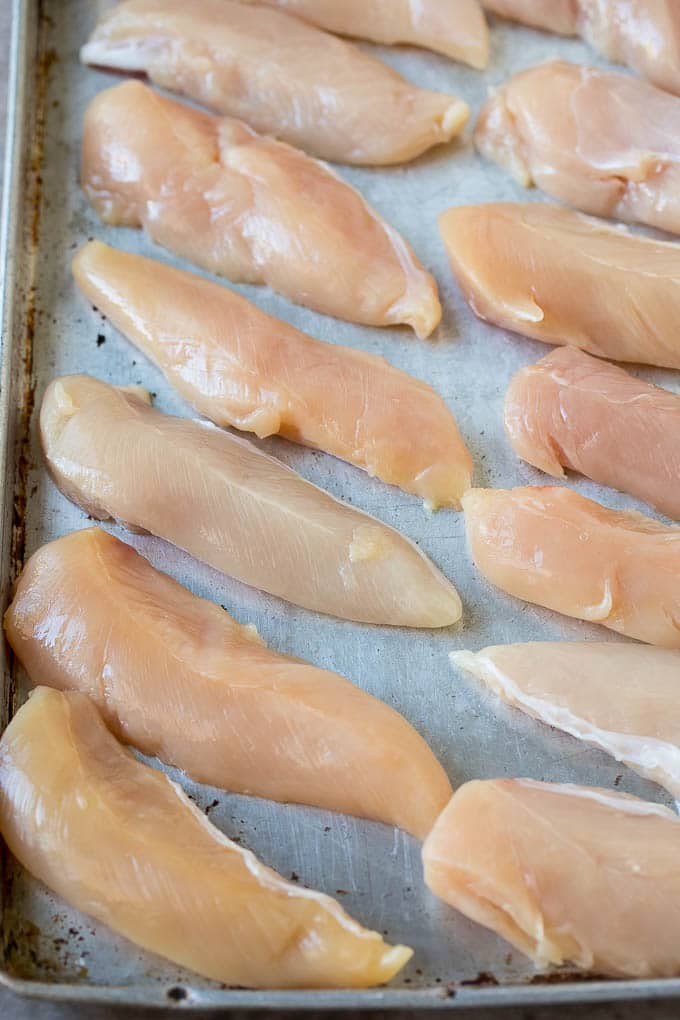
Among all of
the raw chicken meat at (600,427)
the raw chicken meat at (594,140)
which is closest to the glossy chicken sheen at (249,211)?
the raw chicken meat at (600,427)

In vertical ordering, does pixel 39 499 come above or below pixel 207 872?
above

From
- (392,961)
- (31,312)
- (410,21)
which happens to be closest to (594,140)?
(410,21)

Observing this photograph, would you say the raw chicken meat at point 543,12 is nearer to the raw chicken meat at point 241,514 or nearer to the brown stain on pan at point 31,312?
the brown stain on pan at point 31,312

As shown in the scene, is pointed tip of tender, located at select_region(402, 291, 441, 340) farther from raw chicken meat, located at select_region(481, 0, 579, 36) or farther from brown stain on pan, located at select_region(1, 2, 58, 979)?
raw chicken meat, located at select_region(481, 0, 579, 36)

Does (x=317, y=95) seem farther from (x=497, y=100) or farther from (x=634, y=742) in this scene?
(x=634, y=742)

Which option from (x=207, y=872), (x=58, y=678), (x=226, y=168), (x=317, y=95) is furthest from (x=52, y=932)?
(x=317, y=95)

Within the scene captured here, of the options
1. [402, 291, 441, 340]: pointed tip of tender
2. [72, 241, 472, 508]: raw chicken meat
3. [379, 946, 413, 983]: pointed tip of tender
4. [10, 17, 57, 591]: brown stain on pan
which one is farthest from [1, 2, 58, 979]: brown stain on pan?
[402, 291, 441, 340]: pointed tip of tender
